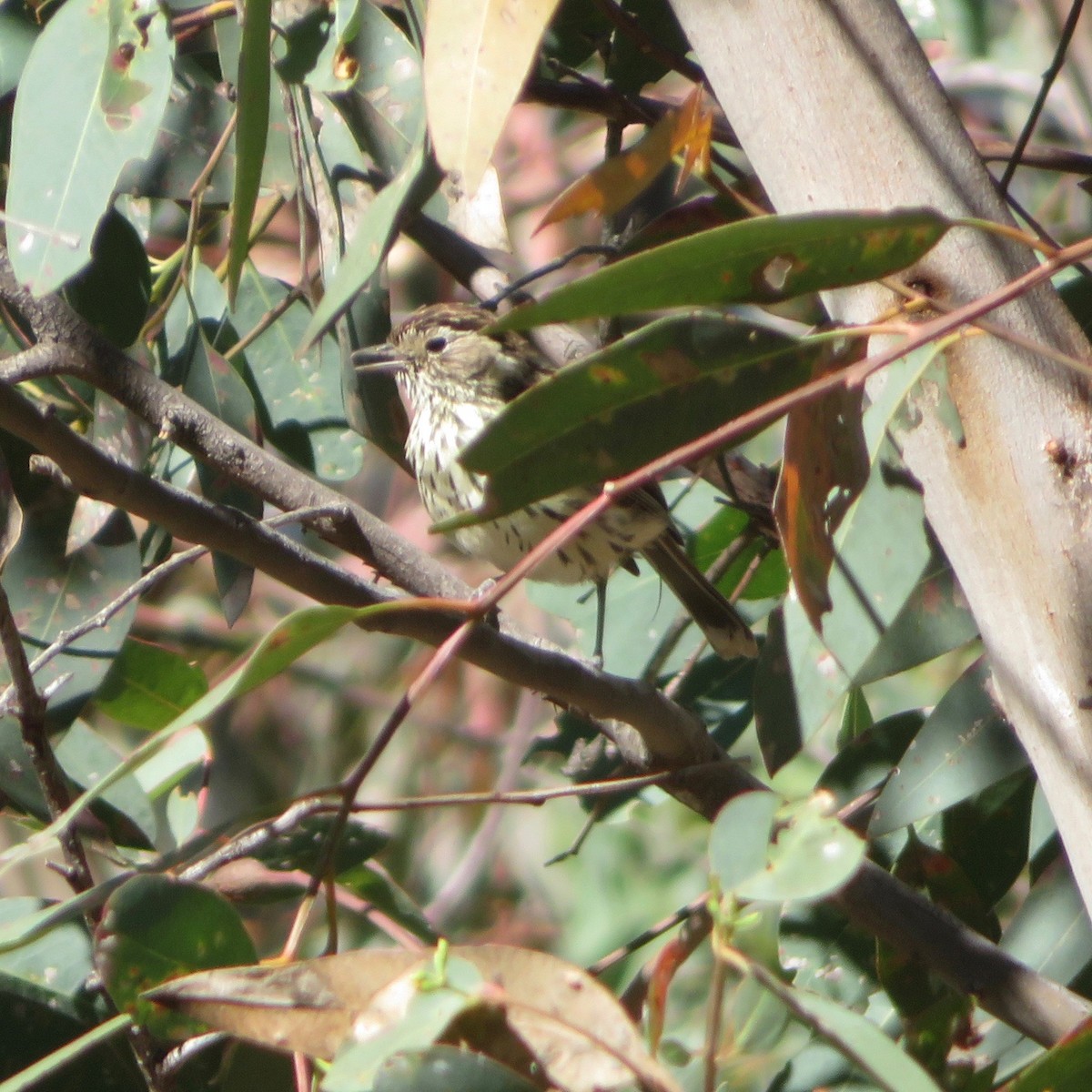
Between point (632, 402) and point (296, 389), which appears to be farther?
point (296, 389)

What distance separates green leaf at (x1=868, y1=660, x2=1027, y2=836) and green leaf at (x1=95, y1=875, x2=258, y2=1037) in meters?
0.85

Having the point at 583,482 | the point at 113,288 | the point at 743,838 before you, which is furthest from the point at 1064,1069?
the point at 113,288

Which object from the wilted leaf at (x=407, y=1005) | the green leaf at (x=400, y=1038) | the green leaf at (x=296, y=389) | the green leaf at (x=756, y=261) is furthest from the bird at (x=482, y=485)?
the green leaf at (x=400, y=1038)

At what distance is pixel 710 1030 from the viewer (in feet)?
3.59

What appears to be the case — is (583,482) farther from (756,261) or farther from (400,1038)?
(400,1038)

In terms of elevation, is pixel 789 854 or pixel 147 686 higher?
pixel 789 854

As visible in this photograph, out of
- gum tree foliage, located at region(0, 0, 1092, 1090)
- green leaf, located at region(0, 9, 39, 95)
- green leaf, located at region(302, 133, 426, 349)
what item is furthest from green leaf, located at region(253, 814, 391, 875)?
green leaf, located at region(0, 9, 39, 95)

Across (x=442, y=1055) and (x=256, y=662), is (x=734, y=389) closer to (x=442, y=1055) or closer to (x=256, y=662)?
(x=256, y=662)

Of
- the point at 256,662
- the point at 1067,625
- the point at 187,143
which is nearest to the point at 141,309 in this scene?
the point at 187,143

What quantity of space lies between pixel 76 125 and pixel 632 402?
0.79 meters

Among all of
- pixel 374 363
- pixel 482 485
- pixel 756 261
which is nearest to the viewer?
pixel 756 261

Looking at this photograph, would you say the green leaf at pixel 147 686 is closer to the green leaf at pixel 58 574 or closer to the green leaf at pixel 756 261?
the green leaf at pixel 58 574

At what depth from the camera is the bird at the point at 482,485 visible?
9.73 feet

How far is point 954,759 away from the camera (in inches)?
74.7
